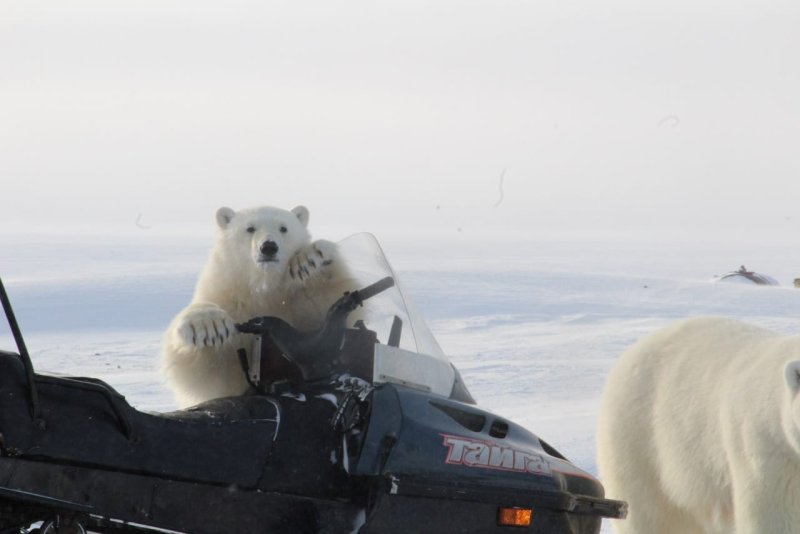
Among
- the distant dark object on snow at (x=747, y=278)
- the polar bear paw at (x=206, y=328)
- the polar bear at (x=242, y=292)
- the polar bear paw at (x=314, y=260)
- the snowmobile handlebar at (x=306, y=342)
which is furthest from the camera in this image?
the distant dark object on snow at (x=747, y=278)

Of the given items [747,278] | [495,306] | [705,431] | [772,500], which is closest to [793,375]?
[772,500]

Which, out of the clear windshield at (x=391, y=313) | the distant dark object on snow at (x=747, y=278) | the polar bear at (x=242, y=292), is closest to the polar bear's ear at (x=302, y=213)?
the polar bear at (x=242, y=292)

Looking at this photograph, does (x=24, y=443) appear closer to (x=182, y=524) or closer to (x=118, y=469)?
(x=118, y=469)

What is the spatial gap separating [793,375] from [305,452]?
1.73 metres

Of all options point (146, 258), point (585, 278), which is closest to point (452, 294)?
point (585, 278)

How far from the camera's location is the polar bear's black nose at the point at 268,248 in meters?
4.37

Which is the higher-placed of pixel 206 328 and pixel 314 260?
pixel 314 260

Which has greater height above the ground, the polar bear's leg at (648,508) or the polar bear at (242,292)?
the polar bear at (242,292)

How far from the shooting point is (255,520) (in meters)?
3.12

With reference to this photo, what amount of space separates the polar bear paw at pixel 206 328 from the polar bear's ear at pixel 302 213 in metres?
1.02

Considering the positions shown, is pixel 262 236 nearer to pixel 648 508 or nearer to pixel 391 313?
pixel 391 313

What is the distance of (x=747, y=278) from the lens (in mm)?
17609

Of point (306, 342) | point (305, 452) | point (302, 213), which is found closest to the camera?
point (305, 452)

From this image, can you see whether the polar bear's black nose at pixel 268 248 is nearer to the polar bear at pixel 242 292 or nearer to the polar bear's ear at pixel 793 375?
the polar bear at pixel 242 292
